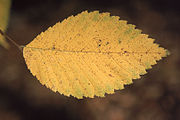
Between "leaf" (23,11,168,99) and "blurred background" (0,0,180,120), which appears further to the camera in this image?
"blurred background" (0,0,180,120)

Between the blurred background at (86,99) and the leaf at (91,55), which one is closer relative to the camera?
the leaf at (91,55)

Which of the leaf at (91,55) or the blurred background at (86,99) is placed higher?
the blurred background at (86,99)

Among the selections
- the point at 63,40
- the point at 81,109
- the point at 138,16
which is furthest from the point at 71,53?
the point at 138,16

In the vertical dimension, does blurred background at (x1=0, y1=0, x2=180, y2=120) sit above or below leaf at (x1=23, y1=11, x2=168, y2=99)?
above

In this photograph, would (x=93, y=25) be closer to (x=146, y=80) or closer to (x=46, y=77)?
(x=46, y=77)
